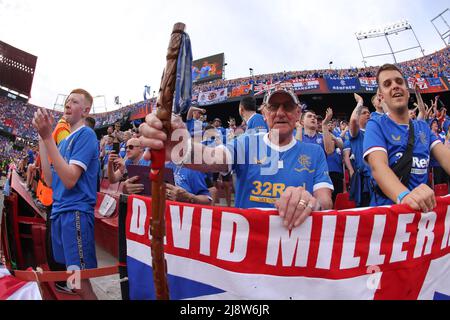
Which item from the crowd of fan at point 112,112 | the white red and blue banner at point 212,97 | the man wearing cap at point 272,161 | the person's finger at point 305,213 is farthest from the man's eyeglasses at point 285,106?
the crowd of fan at point 112,112

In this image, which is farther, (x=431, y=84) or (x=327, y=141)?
(x=431, y=84)

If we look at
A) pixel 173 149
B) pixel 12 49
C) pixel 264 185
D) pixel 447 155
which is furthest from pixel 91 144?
pixel 12 49

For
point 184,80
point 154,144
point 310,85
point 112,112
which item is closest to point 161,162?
point 154,144

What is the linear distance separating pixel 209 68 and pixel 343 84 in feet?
75.0

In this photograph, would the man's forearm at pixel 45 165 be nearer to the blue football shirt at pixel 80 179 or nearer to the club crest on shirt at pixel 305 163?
the blue football shirt at pixel 80 179

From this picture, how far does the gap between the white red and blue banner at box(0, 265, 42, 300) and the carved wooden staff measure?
0.58m

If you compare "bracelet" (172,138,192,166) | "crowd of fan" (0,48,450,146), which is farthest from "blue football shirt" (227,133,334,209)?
"crowd of fan" (0,48,450,146)

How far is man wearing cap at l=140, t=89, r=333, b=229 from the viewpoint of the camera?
64.9 inches

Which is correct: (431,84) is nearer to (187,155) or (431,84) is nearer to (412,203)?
(412,203)

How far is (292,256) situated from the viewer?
130 cm

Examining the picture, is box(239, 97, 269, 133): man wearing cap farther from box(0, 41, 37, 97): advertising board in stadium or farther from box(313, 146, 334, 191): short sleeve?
box(0, 41, 37, 97): advertising board in stadium

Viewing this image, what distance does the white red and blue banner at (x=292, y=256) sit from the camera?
51.2 inches
